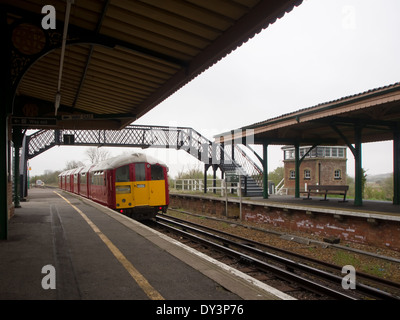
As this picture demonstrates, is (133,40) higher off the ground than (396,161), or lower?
higher

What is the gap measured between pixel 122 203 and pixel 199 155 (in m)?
11.0

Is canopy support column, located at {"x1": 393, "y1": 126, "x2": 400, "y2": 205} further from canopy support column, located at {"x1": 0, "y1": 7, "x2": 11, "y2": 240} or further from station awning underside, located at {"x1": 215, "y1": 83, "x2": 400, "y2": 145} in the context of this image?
canopy support column, located at {"x1": 0, "y1": 7, "x2": 11, "y2": 240}

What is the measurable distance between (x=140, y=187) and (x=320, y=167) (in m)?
23.0

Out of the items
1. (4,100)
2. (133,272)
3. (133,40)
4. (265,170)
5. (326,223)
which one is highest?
(133,40)

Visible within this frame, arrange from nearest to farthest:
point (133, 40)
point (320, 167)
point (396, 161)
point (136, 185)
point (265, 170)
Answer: point (133, 40) < point (136, 185) < point (396, 161) < point (265, 170) < point (320, 167)

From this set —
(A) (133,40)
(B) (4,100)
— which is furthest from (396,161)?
(B) (4,100)

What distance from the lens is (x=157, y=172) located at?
490 inches

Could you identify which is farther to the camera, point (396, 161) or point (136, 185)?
point (396, 161)

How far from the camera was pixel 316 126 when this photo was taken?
14789mm

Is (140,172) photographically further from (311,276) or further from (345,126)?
(345,126)

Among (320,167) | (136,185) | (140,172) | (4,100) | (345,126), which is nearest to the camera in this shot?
(4,100)

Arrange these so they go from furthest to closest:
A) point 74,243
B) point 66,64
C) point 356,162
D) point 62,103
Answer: point 62,103 < point 356,162 < point 66,64 < point 74,243

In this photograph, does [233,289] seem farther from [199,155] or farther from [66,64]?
[199,155]
